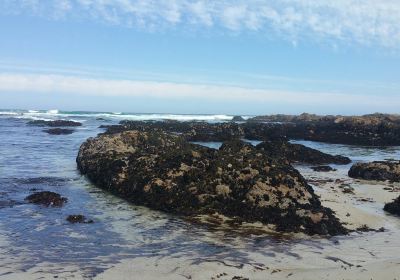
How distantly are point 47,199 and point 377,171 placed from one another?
1168 centimetres

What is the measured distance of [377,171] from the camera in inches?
664

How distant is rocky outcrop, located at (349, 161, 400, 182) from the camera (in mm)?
16625

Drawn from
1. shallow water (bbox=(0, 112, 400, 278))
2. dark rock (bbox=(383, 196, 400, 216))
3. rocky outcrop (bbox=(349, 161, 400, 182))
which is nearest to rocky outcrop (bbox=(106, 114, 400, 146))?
rocky outcrop (bbox=(349, 161, 400, 182))

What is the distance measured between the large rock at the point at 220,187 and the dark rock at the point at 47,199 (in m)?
1.67

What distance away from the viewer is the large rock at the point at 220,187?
10297mm

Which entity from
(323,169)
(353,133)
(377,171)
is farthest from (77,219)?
(353,133)

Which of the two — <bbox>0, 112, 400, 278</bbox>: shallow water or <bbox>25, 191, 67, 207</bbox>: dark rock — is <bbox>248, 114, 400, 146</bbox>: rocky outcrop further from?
<bbox>25, 191, 67, 207</bbox>: dark rock

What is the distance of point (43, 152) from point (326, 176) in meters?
14.1

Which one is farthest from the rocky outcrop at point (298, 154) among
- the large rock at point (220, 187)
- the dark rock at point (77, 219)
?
the dark rock at point (77, 219)

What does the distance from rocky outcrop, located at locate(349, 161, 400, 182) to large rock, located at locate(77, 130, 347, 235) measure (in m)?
5.86

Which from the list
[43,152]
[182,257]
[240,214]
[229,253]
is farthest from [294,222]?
[43,152]

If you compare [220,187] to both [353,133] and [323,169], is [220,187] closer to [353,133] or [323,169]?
[323,169]

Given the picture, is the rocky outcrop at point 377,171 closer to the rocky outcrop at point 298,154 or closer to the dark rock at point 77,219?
the rocky outcrop at point 298,154

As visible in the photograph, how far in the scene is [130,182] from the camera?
12906 mm
